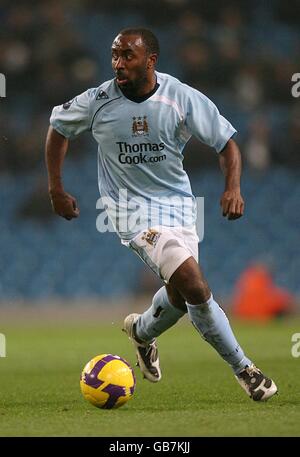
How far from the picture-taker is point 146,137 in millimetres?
5602

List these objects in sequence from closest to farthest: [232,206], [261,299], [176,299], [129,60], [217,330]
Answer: [232,206]
[217,330]
[129,60]
[176,299]
[261,299]

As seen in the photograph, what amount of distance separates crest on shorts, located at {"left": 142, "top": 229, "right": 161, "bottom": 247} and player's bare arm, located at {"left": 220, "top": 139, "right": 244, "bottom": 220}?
41 centimetres

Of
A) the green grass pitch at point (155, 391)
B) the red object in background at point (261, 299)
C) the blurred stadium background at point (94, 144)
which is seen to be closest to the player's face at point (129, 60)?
the green grass pitch at point (155, 391)

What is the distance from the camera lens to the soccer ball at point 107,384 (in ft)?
16.6

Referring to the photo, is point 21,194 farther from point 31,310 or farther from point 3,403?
point 3,403

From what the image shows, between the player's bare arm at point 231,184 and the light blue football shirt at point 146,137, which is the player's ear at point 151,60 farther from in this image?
the player's bare arm at point 231,184

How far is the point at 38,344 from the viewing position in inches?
388

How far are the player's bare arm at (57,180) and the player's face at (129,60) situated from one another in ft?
1.69

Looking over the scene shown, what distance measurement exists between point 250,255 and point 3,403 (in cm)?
822

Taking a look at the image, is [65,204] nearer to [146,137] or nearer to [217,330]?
[146,137]

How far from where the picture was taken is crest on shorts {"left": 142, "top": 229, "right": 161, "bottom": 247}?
548 cm

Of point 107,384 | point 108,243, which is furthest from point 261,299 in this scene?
point 107,384

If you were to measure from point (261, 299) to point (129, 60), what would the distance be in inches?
285
